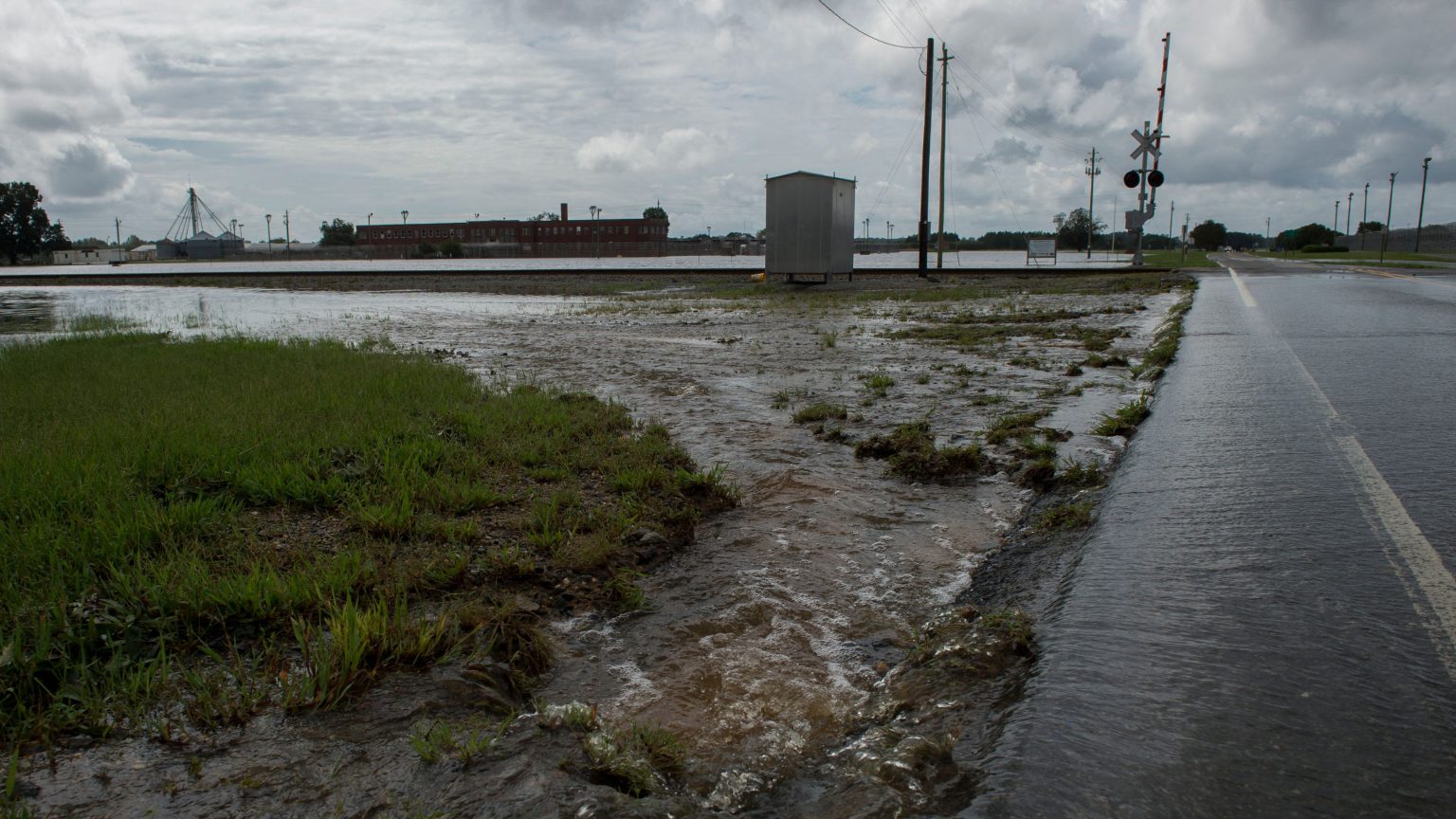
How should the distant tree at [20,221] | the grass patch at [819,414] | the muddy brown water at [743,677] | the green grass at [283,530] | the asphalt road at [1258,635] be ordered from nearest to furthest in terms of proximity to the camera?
1. the asphalt road at [1258,635]
2. the muddy brown water at [743,677]
3. the green grass at [283,530]
4. the grass patch at [819,414]
5. the distant tree at [20,221]

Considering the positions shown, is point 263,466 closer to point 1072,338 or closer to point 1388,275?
point 1072,338

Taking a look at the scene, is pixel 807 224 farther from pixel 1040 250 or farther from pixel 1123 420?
pixel 1040 250

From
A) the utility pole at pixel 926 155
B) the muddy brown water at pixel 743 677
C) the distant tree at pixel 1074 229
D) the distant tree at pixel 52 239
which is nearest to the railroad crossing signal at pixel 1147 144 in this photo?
the utility pole at pixel 926 155

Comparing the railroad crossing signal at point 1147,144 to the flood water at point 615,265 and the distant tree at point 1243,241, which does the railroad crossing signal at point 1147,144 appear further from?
the distant tree at point 1243,241

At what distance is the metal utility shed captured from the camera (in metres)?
26.6

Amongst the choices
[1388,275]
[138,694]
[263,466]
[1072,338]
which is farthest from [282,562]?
[1388,275]

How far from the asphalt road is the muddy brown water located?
14.6 inches

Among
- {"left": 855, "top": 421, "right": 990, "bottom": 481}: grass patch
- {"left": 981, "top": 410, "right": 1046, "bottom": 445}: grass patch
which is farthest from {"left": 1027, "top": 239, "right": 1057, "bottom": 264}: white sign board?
{"left": 855, "top": 421, "right": 990, "bottom": 481}: grass patch

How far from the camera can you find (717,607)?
3670 mm

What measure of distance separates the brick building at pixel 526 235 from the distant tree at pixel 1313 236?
72.6 metres

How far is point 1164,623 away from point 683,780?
167cm

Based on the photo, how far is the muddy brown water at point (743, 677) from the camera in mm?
2232

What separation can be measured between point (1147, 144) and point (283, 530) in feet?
101

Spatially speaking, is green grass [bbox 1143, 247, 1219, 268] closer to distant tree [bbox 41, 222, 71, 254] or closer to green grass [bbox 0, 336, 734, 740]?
green grass [bbox 0, 336, 734, 740]
